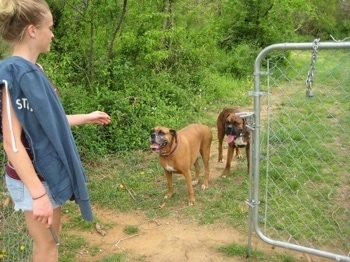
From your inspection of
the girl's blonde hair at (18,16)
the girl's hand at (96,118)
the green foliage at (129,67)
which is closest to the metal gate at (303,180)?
the girl's hand at (96,118)

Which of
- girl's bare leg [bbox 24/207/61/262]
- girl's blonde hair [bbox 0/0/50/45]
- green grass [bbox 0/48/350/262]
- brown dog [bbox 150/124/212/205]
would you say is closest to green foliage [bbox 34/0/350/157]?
green grass [bbox 0/48/350/262]

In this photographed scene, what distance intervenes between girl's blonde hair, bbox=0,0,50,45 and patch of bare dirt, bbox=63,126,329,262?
8.24 ft

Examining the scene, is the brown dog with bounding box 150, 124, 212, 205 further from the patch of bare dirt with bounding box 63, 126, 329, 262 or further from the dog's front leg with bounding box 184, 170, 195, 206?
the patch of bare dirt with bounding box 63, 126, 329, 262

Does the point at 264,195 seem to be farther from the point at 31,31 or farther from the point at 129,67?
the point at 31,31

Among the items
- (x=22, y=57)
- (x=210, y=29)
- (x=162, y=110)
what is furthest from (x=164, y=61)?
(x=22, y=57)

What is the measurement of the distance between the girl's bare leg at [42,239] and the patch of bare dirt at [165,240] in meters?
1.66

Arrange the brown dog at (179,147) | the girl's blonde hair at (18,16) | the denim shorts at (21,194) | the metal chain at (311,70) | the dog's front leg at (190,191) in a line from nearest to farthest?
the girl's blonde hair at (18,16), the denim shorts at (21,194), the metal chain at (311,70), the brown dog at (179,147), the dog's front leg at (190,191)

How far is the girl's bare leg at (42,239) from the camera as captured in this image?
2039 mm

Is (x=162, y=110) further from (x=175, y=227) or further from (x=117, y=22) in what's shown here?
(x=175, y=227)

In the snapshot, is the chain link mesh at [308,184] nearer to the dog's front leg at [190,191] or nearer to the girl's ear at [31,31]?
the dog's front leg at [190,191]

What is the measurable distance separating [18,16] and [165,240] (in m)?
2.86

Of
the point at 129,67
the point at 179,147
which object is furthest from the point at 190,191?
the point at 129,67

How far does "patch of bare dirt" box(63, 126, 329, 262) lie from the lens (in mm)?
3740

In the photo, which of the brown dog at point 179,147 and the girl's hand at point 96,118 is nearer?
the girl's hand at point 96,118
